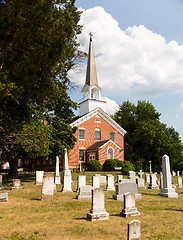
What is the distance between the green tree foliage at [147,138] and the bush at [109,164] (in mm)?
8981

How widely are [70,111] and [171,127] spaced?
3225cm

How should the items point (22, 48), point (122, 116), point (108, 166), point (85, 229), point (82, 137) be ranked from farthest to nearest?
point (122, 116)
point (82, 137)
point (108, 166)
point (22, 48)
point (85, 229)

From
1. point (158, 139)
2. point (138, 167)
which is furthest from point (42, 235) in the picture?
point (158, 139)

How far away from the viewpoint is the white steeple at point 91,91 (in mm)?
37672

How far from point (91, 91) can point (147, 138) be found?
1620cm

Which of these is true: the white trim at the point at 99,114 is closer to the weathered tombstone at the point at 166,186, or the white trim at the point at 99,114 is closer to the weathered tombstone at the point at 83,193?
the weathered tombstone at the point at 166,186

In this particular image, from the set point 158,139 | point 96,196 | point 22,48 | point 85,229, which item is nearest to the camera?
point 85,229

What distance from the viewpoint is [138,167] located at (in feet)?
124

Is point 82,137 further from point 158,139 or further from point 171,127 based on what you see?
point 171,127

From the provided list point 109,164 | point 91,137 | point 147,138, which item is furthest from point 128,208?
point 147,138

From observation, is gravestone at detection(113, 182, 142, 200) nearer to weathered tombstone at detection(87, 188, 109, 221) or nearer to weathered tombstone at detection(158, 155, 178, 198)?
weathered tombstone at detection(158, 155, 178, 198)

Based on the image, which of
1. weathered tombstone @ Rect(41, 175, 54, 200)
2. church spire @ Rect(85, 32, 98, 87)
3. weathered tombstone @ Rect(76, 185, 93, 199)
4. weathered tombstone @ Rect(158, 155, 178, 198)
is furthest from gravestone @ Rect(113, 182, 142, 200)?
church spire @ Rect(85, 32, 98, 87)

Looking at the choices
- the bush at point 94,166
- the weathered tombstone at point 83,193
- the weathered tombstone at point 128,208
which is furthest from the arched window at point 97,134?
the weathered tombstone at point 128,208

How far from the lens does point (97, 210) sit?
6.88 meters
